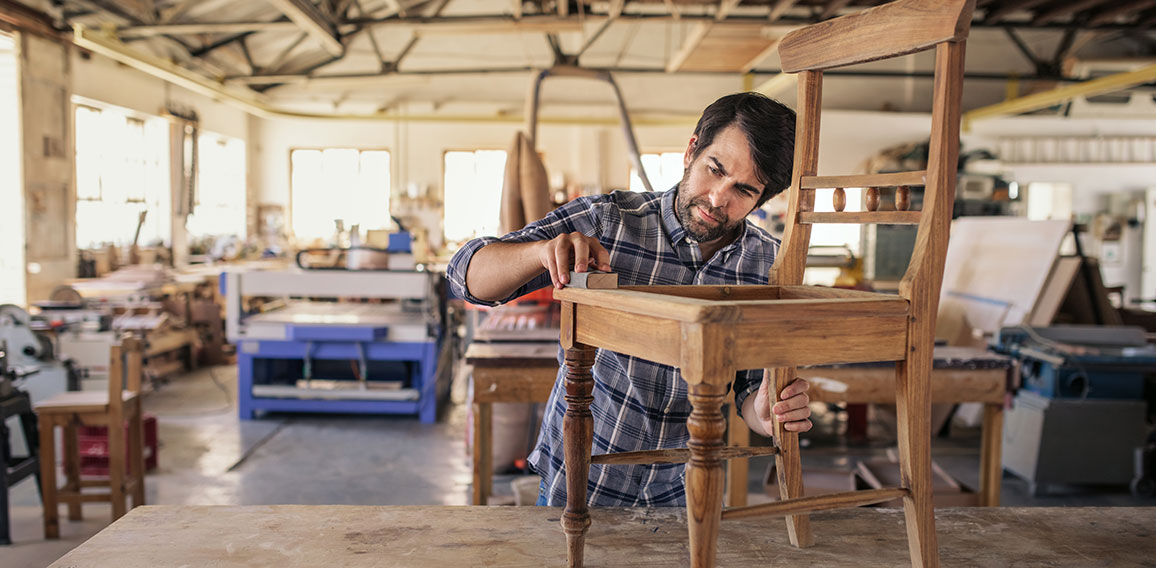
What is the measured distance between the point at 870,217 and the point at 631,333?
46 centimetres

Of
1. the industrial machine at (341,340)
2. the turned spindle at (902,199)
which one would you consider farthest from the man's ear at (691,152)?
the industrial machine at (341,340)

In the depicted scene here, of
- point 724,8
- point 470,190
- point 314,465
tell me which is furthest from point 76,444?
point 470,190

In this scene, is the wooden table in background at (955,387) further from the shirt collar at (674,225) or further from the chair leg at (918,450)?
the chair leg at (918,450)

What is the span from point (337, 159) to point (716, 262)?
11746 millimetres

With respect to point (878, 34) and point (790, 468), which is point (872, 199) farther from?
point (790, 468)

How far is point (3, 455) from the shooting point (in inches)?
129

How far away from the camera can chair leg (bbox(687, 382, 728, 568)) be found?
1.07 metres

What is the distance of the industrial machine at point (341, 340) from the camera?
5.38m

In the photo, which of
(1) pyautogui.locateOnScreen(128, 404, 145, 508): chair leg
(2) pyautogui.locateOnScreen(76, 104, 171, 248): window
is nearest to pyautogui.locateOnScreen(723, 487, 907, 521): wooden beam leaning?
(1) pyautogui.locateOnScreen(128, 404, 145, 508): chair leg

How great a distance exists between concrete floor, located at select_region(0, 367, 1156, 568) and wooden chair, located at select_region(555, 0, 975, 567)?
2035 mm

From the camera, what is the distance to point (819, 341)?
3.70 ft

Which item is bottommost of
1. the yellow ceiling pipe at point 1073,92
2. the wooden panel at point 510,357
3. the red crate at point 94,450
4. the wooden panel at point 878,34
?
the red crate at point 94,450

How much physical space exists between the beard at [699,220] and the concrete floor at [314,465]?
1877 mm

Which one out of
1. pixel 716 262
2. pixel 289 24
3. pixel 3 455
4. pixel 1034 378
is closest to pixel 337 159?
pixel 289 24
